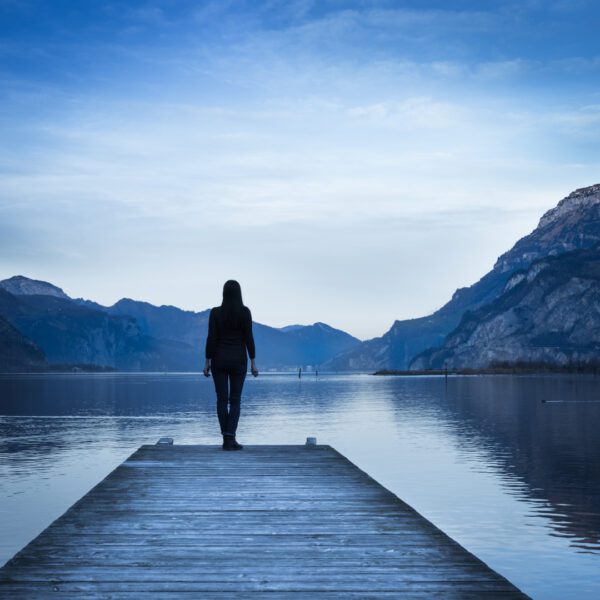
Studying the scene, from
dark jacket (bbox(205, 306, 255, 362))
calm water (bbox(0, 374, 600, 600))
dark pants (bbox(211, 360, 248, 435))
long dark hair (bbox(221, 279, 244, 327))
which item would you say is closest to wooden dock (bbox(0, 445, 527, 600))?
dark pants (bbox(211, 360, 248, 435))

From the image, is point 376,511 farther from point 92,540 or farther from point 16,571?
point 16,571

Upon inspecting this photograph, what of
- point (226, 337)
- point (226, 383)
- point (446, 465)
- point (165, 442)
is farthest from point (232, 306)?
point (446, 465)

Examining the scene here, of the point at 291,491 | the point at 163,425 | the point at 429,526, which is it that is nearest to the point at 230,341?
the point at 291,491

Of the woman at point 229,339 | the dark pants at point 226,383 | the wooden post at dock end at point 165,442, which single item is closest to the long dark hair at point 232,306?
the woman at point 229,339

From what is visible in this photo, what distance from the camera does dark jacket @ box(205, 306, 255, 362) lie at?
1800cm

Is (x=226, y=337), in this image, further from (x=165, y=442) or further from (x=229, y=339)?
(x=165, y=442)

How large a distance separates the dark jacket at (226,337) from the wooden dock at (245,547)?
3.57 metres

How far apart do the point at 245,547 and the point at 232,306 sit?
888cm

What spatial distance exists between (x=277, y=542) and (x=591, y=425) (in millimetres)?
53049

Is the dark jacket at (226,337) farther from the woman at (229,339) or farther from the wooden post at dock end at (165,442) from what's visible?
the wooden post at dock end at (165,442)

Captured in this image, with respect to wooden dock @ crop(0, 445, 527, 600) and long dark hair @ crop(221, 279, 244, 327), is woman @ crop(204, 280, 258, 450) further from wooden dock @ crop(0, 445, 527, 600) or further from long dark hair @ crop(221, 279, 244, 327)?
wooden dock @ crop(0, 445, 527, 600)

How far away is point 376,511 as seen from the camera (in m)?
12.1

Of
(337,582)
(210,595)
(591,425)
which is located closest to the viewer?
(210,595)

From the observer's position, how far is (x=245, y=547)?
9.56 meters
